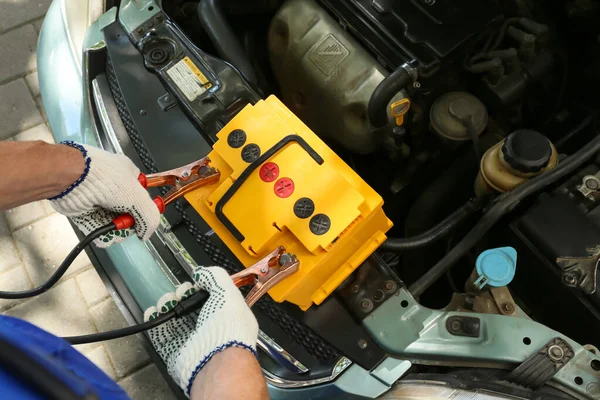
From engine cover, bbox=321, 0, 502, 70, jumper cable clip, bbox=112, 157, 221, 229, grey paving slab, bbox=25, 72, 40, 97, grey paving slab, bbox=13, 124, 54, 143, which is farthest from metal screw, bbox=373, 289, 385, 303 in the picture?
grey paving slab, bbox=25, 72, 40, 97

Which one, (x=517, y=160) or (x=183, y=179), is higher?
(x=183, y=179)

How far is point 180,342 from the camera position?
3.80 feet

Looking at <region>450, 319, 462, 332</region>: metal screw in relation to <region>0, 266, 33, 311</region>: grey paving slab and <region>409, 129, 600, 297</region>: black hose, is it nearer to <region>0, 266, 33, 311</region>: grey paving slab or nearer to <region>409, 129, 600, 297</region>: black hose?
<region>409, 129, 600, 297</region>: black hose

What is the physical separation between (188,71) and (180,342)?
2.51 ft

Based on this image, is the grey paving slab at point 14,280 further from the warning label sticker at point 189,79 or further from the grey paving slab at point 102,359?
the warning label sticker at point 189,79

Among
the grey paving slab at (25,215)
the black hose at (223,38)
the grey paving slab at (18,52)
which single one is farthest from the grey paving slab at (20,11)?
the black hose at (223,38)

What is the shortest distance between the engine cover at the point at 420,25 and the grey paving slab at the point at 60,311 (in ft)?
5.25

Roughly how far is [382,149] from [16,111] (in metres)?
1.93

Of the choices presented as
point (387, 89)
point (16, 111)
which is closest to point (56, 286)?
point (16, 111)

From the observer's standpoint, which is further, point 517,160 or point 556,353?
point 517,160

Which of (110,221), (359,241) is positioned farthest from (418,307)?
Result: (110,221)

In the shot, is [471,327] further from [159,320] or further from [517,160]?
[159,320]

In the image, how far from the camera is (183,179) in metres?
1.35

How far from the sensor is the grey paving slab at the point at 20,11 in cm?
293
